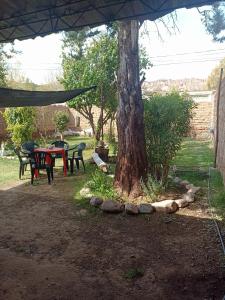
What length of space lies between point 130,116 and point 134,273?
11.1 feet

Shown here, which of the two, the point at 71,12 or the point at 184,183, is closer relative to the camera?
the point at 71,12

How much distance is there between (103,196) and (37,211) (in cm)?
128

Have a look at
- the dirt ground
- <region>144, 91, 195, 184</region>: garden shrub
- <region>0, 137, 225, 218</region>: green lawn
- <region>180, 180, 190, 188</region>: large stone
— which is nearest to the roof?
<region>144, 91, 195, 184</region>: garden shrub

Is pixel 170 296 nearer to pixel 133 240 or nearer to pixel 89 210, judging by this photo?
pixel 133 240

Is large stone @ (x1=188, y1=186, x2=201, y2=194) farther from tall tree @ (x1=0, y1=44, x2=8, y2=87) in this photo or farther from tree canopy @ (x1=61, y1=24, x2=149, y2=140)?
tall tree @ (x1=0, y1=44, x2=8, y2=87)

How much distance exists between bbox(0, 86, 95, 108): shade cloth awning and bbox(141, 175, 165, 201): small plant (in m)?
2.36

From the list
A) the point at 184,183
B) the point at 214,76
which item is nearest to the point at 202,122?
the point at 184,183

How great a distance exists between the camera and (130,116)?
255 inches

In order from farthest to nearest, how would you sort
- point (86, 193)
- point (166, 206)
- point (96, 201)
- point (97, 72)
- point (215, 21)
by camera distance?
1. point (97, 72)
2. point (215, 21)
3. point (86, 193)
4. point (96, 201)
5. point (166, 206)

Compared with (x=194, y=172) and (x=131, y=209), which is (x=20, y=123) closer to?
(x=194, y=172)

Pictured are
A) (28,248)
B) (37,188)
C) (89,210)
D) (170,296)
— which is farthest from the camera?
(37,188)

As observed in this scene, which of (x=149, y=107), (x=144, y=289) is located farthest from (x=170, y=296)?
(x=149, y=107)

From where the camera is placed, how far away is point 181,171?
879cm

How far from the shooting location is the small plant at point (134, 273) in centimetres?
373
